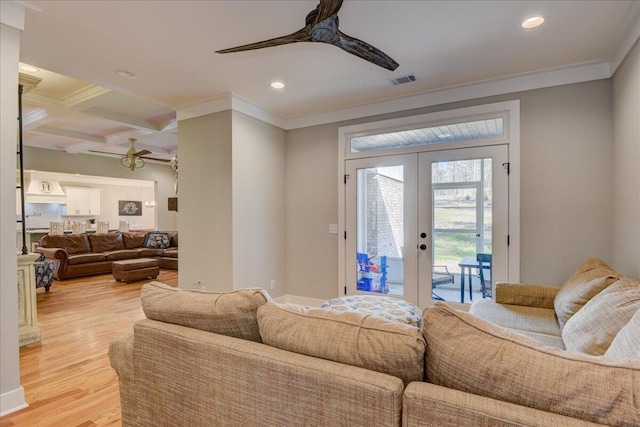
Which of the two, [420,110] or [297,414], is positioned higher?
[420,110]

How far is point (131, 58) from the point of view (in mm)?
2910

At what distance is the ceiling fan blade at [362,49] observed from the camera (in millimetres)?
2117

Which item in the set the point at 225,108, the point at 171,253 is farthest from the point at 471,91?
the point at 171,253

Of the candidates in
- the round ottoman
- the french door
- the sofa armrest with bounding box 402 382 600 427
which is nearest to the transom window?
the french door

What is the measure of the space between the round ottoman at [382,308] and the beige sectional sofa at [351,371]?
4.24ft

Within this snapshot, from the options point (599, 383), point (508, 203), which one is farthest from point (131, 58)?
point (508, 203)

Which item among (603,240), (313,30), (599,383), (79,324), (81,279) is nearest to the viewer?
(599,383)

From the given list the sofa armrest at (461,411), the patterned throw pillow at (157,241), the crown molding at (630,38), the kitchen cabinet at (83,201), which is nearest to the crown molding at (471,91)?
the crown molding at (630,38)

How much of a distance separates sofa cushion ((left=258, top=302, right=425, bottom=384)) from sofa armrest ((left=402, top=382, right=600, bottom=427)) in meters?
0.09

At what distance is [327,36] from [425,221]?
2.45 m

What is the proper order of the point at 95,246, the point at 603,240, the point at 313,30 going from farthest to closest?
the point at 95,246 < the point at 603,240 < the point at 313,30

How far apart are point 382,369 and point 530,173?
3119 millimetres

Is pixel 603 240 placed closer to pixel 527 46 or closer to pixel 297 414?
pixel 527 46

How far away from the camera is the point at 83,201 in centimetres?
985
